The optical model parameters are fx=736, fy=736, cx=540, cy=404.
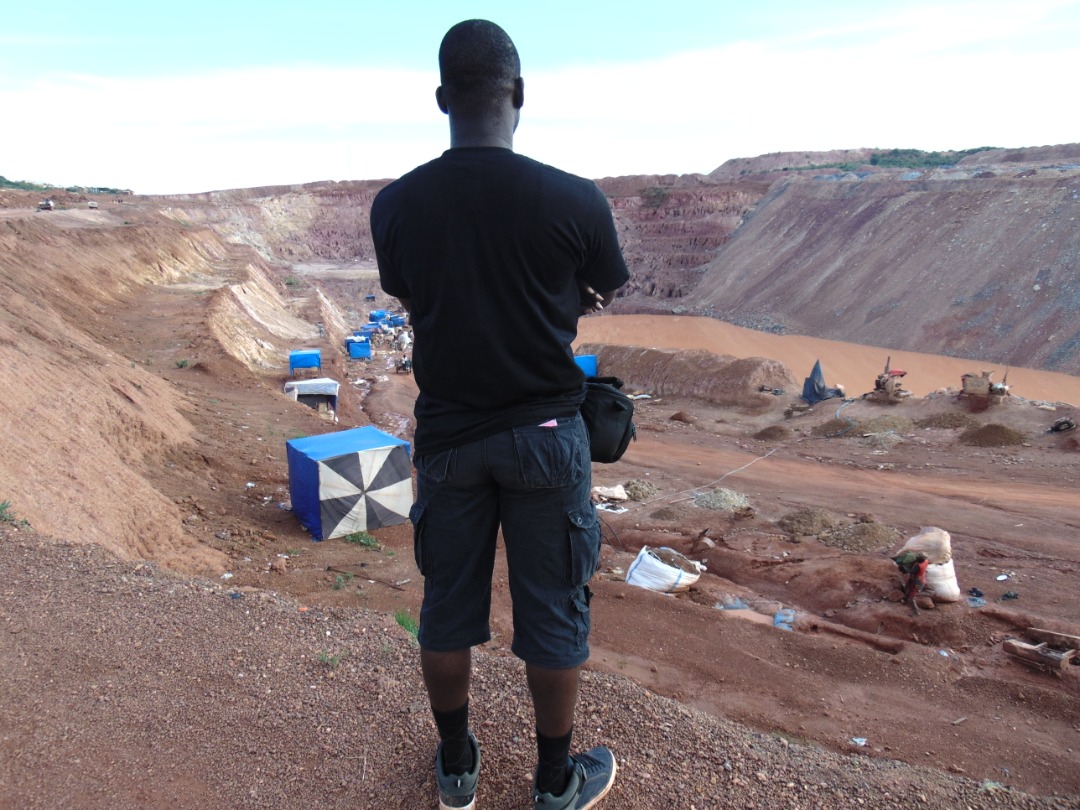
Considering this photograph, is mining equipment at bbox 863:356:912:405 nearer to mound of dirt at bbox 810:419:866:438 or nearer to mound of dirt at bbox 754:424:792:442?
mound of dirt at bbox 810:419:866:438

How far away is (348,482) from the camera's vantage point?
8.08 metres

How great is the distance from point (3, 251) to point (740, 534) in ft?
58.0

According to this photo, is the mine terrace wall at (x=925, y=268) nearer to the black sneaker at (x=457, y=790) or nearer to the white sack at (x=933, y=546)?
the white sack at (x=933, y=546)

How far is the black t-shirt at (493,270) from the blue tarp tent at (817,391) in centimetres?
2035

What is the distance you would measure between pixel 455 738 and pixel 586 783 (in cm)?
46

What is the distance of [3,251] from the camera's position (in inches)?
680

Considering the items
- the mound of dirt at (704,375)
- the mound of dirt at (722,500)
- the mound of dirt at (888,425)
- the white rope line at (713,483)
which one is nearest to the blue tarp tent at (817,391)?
the mound of dirt at (704,375)

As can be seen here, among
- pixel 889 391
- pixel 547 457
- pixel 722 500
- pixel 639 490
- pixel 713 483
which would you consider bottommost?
pixel 713 483

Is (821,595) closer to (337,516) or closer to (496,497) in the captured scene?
(337,516)

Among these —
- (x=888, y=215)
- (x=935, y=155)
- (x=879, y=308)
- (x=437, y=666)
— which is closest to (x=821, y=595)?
(x=437, y=666)

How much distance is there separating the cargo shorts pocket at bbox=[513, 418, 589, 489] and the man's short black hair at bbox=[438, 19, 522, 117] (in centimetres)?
94

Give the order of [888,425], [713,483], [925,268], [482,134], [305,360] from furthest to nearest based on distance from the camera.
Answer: [925,268] → [305,360] → [888,425] → [713,483] → [482,134]

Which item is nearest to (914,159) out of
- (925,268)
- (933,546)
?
(925,268)

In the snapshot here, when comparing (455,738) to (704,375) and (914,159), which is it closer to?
(704,375)
